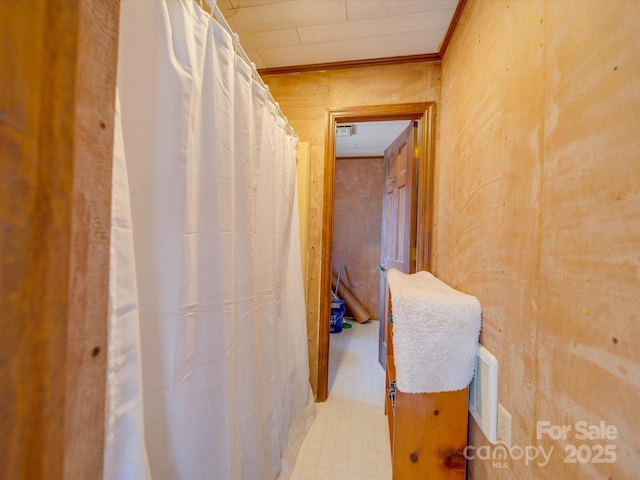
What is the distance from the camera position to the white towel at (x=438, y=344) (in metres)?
0.79

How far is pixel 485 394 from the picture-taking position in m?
0.74

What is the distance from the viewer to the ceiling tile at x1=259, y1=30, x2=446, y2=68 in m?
1.37

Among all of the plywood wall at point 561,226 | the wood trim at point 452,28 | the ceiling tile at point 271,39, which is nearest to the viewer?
the plywood wall at point 561,226

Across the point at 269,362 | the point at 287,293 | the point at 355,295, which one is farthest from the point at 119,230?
the point at 355,295

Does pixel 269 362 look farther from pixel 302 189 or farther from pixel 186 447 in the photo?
pixel 302 189

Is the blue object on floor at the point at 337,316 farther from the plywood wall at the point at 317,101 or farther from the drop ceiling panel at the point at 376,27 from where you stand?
the drop ceiling panel at the point at 376,27

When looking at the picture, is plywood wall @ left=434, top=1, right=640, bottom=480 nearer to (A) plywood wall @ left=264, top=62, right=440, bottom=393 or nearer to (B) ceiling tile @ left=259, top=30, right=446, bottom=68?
(B) ceiling tile @ left=259, top=30, right=446, bottom=68

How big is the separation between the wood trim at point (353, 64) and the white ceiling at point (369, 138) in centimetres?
62

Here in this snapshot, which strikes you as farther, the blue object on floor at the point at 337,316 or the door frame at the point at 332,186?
the blue object on floor at the point at 337,316

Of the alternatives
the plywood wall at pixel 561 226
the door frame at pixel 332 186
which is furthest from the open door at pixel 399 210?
the plywood wall at pixel 561 226

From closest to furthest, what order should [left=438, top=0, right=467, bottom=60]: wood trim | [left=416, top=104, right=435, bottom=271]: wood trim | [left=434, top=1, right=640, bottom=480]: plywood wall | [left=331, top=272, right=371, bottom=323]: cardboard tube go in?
1. [left=434, top=1, right=640, bottom=480]: plywood wall
2. [left=438, top=0, right=467, bottom=60]: wood trim
3. [left=416, top=104, right=435, bottom=271]: wood trim
4. [left=331, top=272, right=371, bottom=323]: cardboard tube

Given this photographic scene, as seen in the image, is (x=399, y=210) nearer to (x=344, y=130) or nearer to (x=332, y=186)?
(x=332, y=186)

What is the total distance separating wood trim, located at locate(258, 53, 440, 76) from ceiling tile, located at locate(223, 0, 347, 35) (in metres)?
0.33

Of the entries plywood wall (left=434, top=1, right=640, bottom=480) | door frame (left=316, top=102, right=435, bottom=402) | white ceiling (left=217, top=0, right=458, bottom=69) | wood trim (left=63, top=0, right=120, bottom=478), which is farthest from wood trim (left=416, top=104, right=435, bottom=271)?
wood trim (left=63, top=0, right=120, bottom=478)
